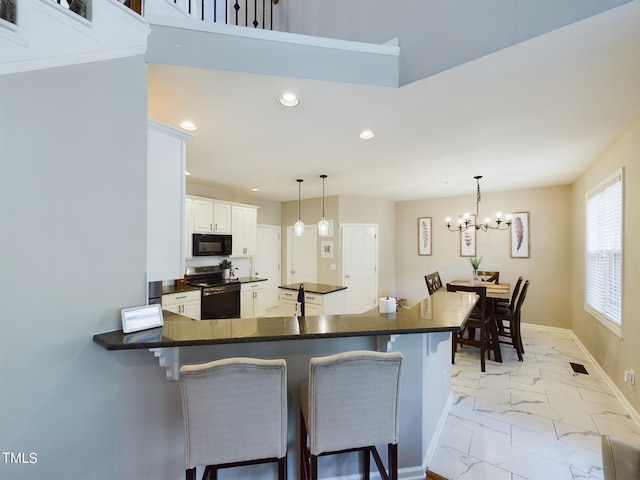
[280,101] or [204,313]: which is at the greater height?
[280,101]

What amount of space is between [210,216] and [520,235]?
5978 millimetres

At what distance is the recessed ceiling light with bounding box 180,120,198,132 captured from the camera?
7.94 ft

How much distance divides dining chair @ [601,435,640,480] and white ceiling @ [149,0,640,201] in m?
1.92

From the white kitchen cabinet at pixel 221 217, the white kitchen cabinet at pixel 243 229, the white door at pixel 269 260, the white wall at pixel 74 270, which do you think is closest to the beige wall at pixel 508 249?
the white door at pixel 269 260

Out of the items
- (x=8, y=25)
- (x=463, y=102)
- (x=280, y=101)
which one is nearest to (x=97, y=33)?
(x=8, y=25)

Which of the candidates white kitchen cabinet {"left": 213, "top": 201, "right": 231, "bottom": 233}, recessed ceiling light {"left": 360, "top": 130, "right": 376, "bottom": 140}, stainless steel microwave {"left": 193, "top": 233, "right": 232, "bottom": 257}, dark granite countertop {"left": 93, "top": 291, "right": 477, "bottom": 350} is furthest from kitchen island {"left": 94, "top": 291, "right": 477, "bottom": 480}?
white kitchen cabinet {"left": 213, "top": 201, "right": 231, "bottom": 233}

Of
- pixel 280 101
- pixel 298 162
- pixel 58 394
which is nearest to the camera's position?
pixel 58 394

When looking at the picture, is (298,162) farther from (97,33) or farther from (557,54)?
(557,54)

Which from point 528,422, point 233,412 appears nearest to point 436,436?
point 528,422

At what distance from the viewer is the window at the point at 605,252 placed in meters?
2.86

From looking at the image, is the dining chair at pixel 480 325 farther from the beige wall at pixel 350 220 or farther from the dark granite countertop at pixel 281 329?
the beige wall at pixel 350 220

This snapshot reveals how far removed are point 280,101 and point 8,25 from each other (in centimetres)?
141

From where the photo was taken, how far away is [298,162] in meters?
3.60

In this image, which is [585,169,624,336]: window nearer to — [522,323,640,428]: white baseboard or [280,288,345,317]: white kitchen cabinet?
[522,323,640,428]: white baseboard
